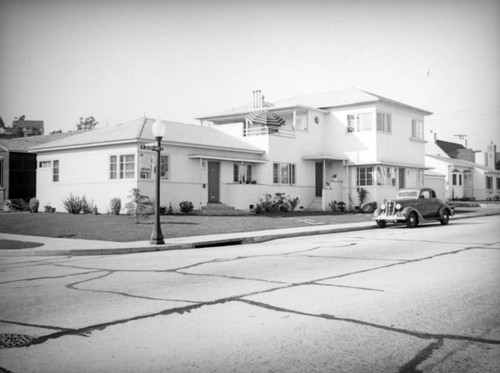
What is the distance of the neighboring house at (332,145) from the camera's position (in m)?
36.2

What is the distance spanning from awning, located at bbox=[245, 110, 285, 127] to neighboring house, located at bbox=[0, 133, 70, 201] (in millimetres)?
16564

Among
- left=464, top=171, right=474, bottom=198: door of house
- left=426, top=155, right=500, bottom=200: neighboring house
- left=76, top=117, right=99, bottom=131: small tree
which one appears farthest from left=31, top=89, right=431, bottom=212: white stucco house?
left=76, top=117, right=99, bottom=131: small tree

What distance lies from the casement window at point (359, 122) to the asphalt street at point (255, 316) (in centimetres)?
2637

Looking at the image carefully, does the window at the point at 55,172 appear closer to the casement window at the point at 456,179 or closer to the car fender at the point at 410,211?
the car fender at the point at 410,211

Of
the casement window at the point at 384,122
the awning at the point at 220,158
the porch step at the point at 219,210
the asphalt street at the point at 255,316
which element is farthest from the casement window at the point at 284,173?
the asphalt street at the point at 255,316

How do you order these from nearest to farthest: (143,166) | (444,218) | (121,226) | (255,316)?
(255,316)
(121,226)
(444,218)
(143,166)

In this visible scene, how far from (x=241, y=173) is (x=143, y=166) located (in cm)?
743

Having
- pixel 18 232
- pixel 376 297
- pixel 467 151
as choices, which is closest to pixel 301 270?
pixel 376 297

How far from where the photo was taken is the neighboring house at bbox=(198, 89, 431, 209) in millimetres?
36156

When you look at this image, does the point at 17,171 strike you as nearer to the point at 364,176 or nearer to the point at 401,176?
the point at 364,176

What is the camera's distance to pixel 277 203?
34438 mm

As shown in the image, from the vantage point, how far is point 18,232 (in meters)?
21.4

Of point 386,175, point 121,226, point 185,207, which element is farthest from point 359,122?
point 121,226

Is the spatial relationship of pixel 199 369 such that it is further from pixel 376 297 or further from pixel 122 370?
pixel 376 297
